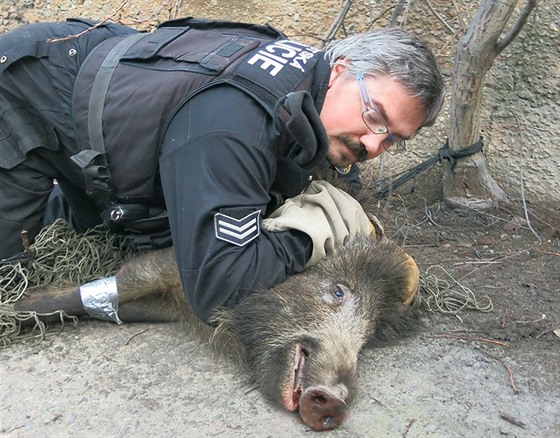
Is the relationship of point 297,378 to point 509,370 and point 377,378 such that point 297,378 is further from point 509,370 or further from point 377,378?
point 509,370

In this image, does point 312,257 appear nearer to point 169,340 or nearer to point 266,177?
point 266,177

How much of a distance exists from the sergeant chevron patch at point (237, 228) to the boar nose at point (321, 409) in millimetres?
561

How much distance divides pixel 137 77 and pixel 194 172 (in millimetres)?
527

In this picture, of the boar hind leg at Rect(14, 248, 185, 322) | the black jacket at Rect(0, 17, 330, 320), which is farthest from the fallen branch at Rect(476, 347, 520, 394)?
the boar hind leg at Rect(14, 248, 185, 322)

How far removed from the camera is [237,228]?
2.51 metres

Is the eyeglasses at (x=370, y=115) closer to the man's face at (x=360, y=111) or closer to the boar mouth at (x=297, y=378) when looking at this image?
the man's face at (x=360, y=111)

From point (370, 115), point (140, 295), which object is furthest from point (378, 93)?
point (140, 295)

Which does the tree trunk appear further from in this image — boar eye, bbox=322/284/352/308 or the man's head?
boar eye, bbox=322/284/352/308

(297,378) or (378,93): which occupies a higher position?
(378,93)

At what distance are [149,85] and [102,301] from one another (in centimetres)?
91

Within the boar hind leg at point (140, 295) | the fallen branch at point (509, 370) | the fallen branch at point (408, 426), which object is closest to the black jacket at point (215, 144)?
the boar hind leg at point (140, 295)

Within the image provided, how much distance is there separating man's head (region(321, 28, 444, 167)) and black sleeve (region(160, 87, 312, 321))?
0.32m

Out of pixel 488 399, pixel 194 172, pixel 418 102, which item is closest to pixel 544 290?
pixel 488 399

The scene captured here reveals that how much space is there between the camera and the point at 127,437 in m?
2.32
